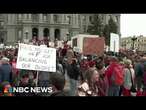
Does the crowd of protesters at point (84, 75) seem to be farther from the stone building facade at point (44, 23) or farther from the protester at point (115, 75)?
the stone building facade at point (44, 23)

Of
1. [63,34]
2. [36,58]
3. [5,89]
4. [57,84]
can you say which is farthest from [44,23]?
[5,89]

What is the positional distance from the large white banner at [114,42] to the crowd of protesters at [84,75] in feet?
0.29

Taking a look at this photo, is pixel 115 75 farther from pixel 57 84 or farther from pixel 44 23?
pixel 57 84

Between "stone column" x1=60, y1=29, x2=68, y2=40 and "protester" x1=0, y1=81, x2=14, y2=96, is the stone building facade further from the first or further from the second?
"protester" x1=0, y1=81, x2=14, y2=96

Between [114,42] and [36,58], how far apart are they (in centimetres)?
103

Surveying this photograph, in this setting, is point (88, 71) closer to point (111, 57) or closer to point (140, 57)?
point (111, 57)

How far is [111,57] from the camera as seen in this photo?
15.3 ft

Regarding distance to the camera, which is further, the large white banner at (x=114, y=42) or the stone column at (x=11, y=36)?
the stone column at (x=11, y=36)

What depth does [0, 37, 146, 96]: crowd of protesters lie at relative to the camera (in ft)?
12.7

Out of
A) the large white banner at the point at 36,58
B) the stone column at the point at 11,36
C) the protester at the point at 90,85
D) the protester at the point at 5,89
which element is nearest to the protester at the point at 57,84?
the protester at the point at 90,85

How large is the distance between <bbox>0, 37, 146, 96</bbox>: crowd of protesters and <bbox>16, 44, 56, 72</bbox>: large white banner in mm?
58

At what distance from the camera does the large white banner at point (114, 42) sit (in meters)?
4.11

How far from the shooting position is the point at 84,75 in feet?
15.4
